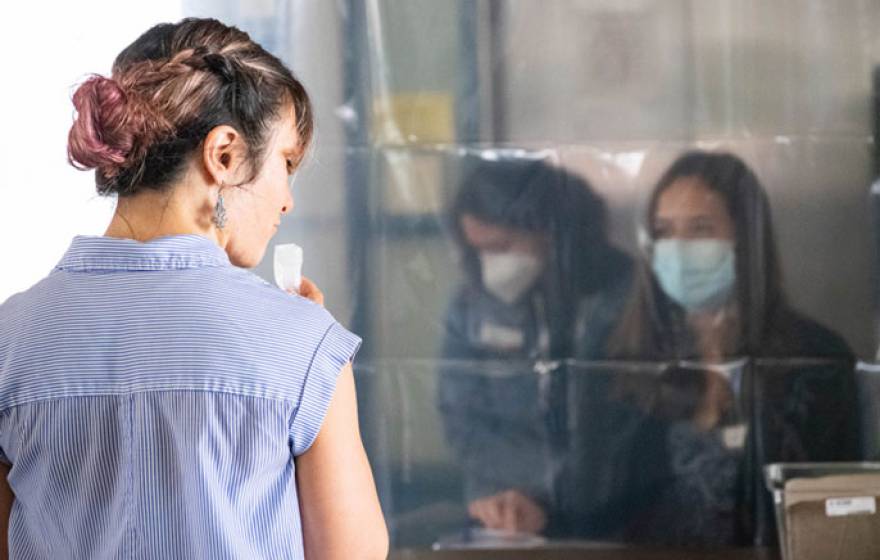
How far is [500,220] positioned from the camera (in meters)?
1.94

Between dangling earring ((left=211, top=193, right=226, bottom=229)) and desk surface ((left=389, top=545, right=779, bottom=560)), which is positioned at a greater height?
dangling earring ((left=211, top=193, right=226, bottom=229))

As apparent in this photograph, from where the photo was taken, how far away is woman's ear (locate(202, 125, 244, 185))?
76 centimetres

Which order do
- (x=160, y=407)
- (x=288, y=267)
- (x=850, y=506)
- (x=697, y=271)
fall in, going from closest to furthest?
(x=160, y=407)
(x=288, y=267)
(x=850, y=506)
(x=697, y=271)

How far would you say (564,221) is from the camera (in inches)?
76.3

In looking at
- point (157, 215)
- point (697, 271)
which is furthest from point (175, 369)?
point (697, 271)

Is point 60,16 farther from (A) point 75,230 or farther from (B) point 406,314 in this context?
(B) point 406,314

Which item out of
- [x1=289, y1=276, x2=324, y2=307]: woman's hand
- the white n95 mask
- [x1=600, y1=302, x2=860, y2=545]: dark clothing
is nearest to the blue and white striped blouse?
[x1=289, y1=276, x2=324, y2=307]: woman's hand

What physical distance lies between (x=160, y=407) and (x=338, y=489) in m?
0.14

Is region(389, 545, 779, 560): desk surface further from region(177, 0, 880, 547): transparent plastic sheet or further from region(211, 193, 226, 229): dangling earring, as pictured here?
region(211, 193, 226, 229): dangling earring

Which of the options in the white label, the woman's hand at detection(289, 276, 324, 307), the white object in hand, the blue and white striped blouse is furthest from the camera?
the white label

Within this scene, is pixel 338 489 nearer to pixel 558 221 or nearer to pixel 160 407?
pixel 160 407

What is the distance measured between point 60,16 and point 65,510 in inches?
56.0

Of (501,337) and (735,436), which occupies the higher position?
(501,337)

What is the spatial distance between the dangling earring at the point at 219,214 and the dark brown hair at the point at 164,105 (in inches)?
1.6
